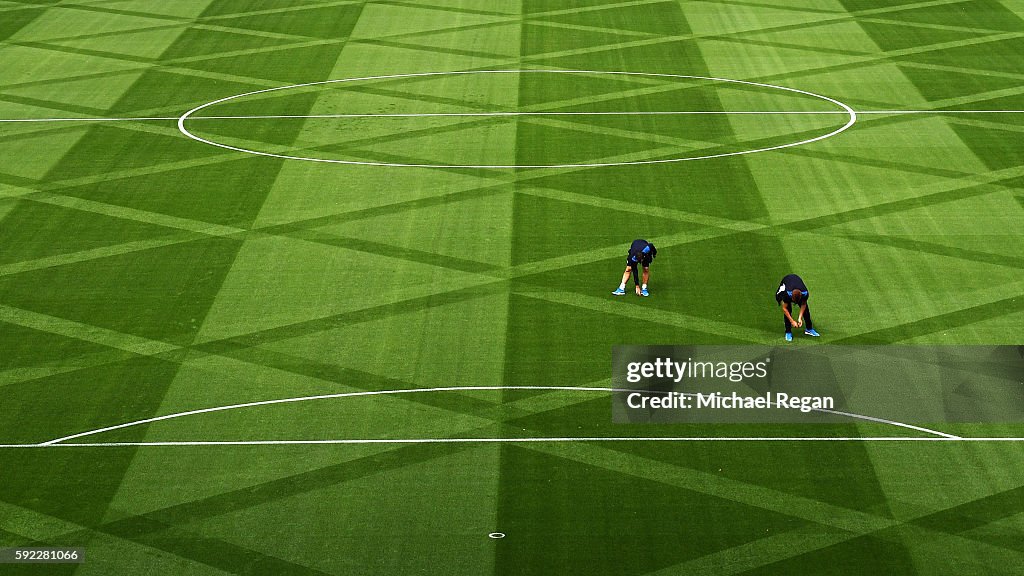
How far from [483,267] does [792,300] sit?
7.85 metres

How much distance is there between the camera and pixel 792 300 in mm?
28562

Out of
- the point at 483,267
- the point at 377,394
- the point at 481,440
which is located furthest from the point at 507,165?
the point at 481,440

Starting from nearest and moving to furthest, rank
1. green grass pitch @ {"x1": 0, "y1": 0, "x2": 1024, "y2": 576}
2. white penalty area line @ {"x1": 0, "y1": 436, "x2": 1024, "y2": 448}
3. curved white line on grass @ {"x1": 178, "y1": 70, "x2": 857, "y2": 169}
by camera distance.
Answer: green grass pitch @ {"x1": 0, "y1": 0, "x2": 1024, "y2": 576} < white penalty area line @ {"x1": 0, "y1": 436, "x2": 1024, "y2": 448} < curved white line on grass @ {"x1": 178, "y1": 70, "x2": 857, "y2": 169}

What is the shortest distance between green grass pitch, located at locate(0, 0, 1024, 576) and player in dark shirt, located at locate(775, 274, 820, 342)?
0.74 metres

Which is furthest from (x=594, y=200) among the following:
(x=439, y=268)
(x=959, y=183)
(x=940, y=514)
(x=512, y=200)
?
(x=940, y=514)

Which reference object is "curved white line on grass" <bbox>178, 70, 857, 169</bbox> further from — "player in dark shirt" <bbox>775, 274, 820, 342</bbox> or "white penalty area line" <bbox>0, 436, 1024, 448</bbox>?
"white penalty area line" <bbox>0, 436, 1024, 448</bbox>

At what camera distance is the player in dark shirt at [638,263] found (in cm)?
3028

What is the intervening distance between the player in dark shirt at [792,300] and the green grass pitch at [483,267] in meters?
0.74

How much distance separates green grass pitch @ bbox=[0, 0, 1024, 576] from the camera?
2298 centimetres

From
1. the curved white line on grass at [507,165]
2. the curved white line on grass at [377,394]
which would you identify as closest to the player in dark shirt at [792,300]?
the curved white line on grass at [377,394]

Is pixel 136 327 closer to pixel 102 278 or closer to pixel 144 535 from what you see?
pixel 102 278

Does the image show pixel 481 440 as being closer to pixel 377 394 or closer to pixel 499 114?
pixel 377 394

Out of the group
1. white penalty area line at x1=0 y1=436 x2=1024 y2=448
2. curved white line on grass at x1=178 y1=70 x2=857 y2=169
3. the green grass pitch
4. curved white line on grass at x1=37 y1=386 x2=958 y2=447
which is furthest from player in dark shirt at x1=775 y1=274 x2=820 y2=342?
curved white line on grass at x1=178 y1=70 x2=857 y2=169

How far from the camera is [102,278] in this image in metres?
32.5
